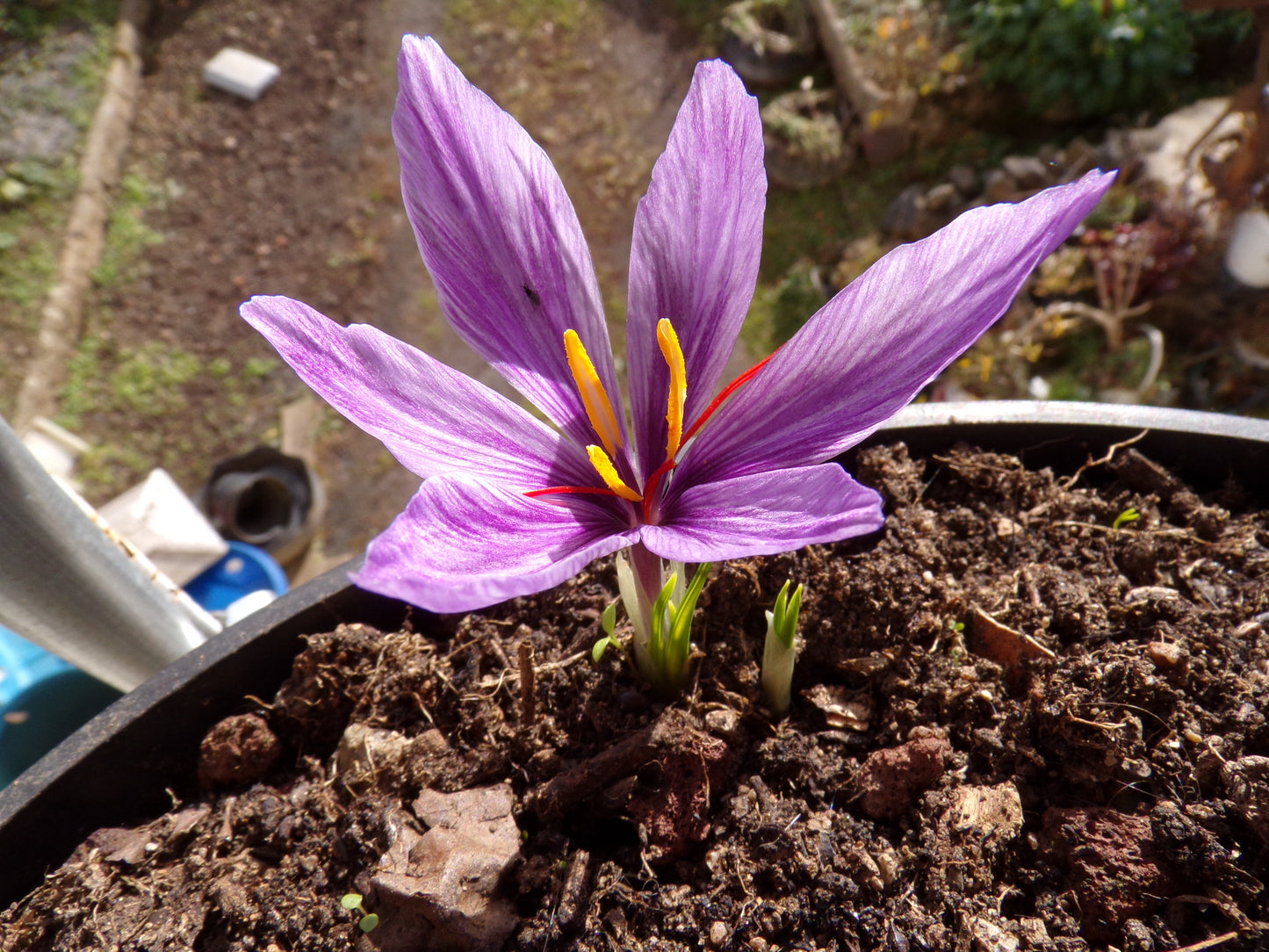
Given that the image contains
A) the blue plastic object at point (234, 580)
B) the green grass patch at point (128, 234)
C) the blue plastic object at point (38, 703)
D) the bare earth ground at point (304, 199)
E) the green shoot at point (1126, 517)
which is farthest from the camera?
the green grass patch at point (128, 234)

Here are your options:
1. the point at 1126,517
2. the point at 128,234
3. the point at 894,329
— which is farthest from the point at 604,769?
the point at 128,234

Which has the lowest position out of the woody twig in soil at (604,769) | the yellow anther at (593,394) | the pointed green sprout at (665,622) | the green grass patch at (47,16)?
the woody twig in soil at (604,769)

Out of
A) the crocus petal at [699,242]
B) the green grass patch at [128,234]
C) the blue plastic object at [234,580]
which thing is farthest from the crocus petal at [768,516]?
the green grass patch at [128,234]

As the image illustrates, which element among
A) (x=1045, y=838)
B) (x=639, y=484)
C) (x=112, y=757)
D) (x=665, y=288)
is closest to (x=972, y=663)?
(x=1045, y=838)

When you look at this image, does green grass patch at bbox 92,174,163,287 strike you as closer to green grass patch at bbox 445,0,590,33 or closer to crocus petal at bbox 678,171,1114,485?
green grass patch at bbox 445,0,590,33

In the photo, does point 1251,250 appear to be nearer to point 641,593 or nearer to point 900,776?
point 900,776

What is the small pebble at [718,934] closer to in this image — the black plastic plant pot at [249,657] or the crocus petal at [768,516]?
the crocus petal at [768,516]

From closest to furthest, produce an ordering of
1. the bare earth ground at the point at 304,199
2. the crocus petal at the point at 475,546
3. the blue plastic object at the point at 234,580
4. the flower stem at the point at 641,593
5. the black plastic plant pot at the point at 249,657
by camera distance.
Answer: the crocus petal at the point at 475,546 < the flower stem at the point at 641,593 < the black plastic plant pot at the point at 249,657 < the blue plastic object at the point at 234,580 < the bare earth ground at the point at 304,199
